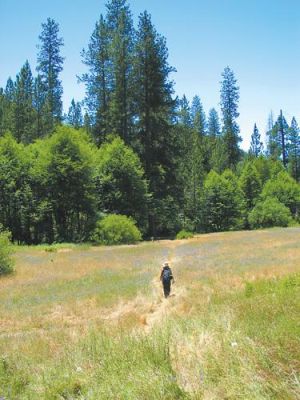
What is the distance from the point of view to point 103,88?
61.0 m

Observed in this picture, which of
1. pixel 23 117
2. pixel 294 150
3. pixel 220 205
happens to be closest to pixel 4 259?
pixel 23 117

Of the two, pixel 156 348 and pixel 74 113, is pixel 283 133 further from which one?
pixel 156 348

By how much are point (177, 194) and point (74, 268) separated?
3263 cm

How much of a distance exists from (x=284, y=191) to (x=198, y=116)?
28640 mm

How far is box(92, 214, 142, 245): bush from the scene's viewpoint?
42438 millimetres

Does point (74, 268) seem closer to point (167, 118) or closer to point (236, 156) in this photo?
point (167, 118)

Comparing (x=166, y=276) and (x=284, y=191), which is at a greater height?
(x=284, y=191)

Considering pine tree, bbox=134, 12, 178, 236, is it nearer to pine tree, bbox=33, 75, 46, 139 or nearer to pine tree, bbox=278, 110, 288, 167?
pine tree, bbox=33, 75, 46, 139

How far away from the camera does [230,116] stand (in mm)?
83062

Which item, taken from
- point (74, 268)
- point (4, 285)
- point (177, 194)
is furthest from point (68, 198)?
point (4, 285)

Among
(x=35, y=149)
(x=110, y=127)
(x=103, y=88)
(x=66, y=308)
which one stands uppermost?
(x=103, y=88)

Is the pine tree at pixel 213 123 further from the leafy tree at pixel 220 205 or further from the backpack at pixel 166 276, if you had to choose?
the backpack at pixel 166 276

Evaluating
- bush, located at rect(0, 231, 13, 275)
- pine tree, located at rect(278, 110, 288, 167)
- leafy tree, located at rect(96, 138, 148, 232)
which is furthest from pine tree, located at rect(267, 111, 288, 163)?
bush, located at rect(0, 231, 13, 275)

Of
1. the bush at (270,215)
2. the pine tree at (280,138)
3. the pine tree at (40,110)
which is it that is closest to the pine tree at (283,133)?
the pine tree at (280,138)
